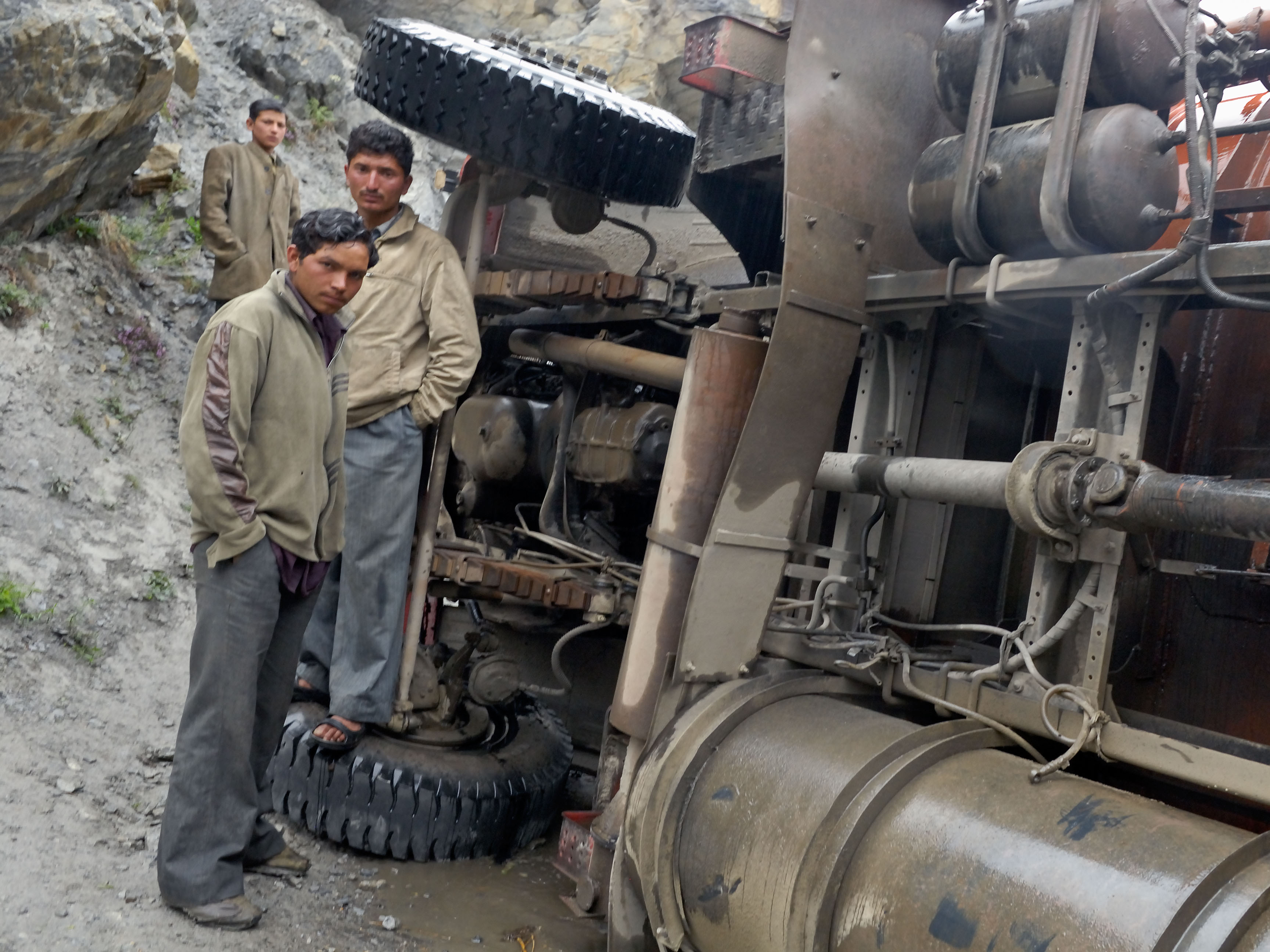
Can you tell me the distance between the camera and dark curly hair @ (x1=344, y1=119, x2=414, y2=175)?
3.65 meters

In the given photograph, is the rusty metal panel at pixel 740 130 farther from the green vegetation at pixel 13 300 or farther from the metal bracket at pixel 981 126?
the green vegetation at pixel 13 300

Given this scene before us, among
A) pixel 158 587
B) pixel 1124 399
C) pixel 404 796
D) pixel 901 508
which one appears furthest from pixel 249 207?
pixel 1124 399

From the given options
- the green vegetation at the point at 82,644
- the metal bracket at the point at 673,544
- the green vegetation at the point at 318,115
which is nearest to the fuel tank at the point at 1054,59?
the metal bracket at the point at 673,544

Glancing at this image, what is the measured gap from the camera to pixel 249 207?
609 cm

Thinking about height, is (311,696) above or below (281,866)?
above

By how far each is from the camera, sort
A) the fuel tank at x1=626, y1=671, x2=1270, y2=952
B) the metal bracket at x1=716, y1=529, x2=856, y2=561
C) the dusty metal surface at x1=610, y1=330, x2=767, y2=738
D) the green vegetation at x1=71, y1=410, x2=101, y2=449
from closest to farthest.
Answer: the fuel tank at x1=626, y1=671, x2=1270, y2=952 < the metal bracket at x1=716, y1=529, x2=856, y2=561 < the dusty metal surface at x1=610, y1=330, x2=767, y2=738 < the green vegetation at x1=71, y1=410, x2=101, y2=449

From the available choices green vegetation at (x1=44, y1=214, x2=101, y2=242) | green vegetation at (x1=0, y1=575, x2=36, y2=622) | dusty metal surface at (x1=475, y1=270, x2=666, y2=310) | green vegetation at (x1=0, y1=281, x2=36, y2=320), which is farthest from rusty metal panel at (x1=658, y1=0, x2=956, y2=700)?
green vegetation at (x1=44, y1=214, x2=101, y2=242)

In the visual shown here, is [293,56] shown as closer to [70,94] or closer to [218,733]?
[70,94]

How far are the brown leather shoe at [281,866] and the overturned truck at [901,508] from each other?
11.6 inches

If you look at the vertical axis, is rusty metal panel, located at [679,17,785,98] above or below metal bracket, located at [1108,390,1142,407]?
above

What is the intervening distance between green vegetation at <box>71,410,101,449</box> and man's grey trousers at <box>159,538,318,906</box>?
3.10 metres

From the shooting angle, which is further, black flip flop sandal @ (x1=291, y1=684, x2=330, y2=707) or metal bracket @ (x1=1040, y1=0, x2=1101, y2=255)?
black flip flop sandal @ (x1=291, y1=684, x2=330, y2=707)

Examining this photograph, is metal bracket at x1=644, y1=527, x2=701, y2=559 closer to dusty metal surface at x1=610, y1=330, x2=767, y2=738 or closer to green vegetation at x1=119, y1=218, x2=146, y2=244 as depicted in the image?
dusty metal surface at x1=610, y1=330, x2=767, y2=738

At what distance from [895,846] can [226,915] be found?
1.65 meters
